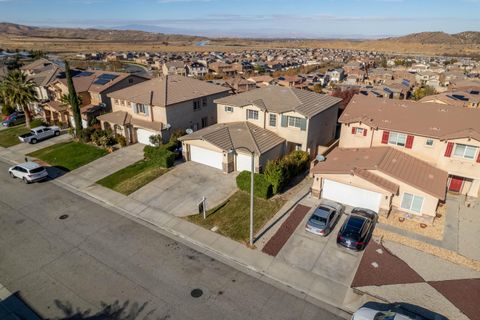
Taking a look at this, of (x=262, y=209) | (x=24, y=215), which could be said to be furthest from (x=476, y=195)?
(x=24, y=215)

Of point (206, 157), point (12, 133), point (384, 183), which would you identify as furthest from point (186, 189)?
point (12, 133)

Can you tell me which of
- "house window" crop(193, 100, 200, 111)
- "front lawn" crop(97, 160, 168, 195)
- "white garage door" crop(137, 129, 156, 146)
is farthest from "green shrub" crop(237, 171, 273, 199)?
"house window" crop(193, 100, 200, 111)

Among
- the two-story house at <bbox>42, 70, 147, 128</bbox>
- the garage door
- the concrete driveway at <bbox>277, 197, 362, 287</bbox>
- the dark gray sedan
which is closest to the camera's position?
the concrete driveway at <bbox>277, 197, 362, 287</bbox>

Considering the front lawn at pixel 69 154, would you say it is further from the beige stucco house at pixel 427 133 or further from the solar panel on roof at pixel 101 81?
the beige stucco house at pixel 427 133

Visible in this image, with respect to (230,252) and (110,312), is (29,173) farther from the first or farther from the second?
(230,252)

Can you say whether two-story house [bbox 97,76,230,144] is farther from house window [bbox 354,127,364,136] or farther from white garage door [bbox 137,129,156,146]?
house window [bbox 354,127,364,136]

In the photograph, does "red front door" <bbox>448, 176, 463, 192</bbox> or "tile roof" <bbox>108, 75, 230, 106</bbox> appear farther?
"tile roof" <bbox>108, 75, 230, 106</bbox>

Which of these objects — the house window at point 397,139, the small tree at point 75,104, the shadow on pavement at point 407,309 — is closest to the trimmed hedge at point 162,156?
the small tree at point 75,104
